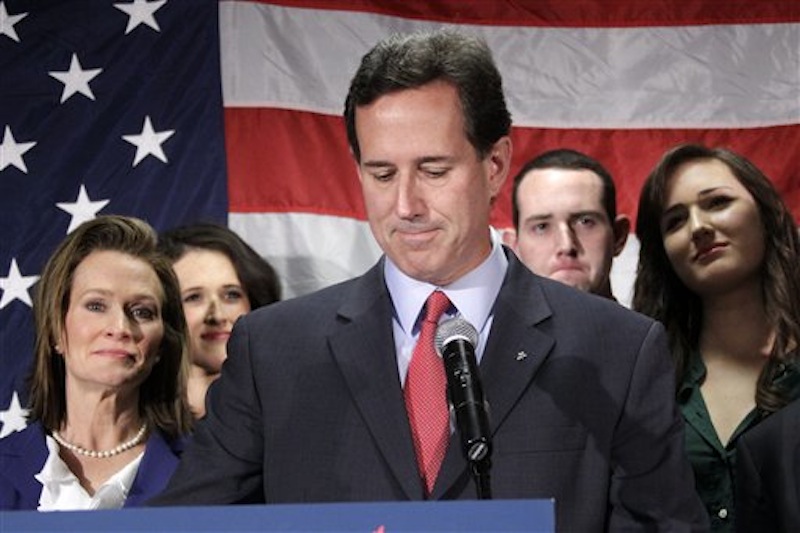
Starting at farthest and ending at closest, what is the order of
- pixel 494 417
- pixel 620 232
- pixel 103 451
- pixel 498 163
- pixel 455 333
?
pixel 620 232 < pixel 103 451 < pixel 498 163 < pixel 494 417 < pixel 455 333

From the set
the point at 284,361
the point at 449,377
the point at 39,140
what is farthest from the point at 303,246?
the point at 449,377

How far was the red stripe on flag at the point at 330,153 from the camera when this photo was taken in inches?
158

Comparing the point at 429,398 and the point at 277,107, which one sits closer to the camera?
the point at 429,398

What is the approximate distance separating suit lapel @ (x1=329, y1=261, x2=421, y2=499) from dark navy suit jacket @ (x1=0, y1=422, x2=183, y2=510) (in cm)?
103

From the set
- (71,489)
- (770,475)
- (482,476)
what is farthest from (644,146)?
(482,476)

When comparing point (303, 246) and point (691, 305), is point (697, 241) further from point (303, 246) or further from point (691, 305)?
point (303, 246)

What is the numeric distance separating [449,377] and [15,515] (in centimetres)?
46

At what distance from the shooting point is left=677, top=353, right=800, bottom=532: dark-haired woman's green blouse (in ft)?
9.36

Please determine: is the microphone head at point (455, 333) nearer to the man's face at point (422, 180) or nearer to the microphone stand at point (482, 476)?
the microphone stand at point (482, 476)

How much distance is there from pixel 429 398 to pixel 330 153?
2296mm

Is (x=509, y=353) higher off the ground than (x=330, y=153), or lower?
lower

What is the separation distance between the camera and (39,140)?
4.00m

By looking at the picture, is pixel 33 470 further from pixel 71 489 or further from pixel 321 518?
pixel 321 518

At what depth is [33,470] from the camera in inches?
112
